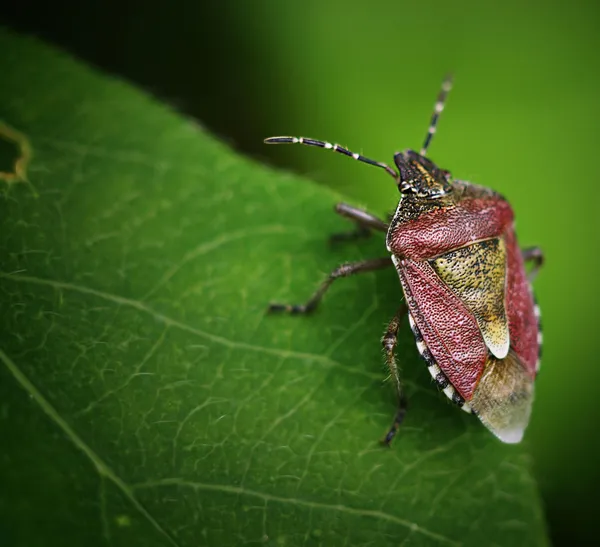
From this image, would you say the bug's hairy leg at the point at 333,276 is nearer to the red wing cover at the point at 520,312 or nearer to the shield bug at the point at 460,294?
the shield bug at the point at 460,294

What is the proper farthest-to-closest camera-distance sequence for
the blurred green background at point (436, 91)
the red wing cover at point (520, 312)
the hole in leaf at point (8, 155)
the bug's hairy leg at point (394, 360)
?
1. the blurred green background at point (436, 91)
2. the red wing cover at point (520, 312)
3. the bug's hairy leg at point (394, 360)
4. the hole in leaf at point (8, 155)

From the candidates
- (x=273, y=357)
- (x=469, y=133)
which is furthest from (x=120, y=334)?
(x=469, y=133)

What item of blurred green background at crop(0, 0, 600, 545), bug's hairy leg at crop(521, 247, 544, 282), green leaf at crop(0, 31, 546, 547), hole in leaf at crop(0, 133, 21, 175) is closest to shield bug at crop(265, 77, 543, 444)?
green leaf at crop(0, 31, 546, 547)

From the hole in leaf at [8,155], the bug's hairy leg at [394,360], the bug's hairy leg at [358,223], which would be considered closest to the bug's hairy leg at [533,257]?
the bug's hairy leg at [358,223]

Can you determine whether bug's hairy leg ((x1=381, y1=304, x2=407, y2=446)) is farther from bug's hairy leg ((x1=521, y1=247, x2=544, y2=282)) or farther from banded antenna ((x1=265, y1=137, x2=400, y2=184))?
bug's hairy leg ((x1=521, y1=247, x2=544, y2=282))

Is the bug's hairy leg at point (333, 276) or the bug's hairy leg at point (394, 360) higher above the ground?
the bug's hairy leg at point (333, 276)

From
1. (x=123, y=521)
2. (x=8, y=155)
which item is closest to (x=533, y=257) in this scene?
(x=123, y=521)
